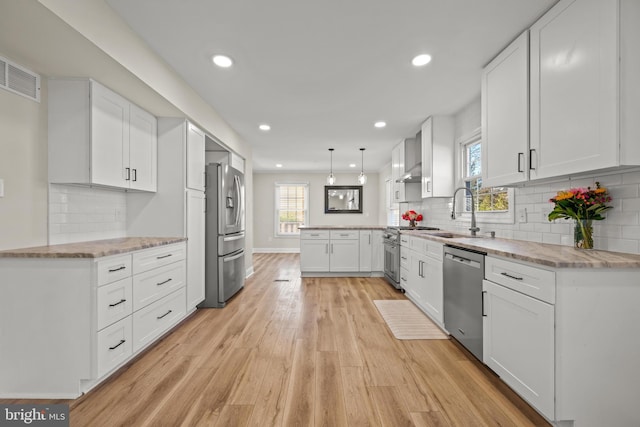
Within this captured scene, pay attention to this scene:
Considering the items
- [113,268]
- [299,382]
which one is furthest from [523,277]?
[113,268]

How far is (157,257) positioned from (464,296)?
8.47ft

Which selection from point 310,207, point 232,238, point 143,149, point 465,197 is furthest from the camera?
point 310,207

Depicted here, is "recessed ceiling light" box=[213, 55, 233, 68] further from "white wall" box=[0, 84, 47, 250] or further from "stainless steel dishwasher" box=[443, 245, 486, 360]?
"stainless steel dishwasher" box=[443, 245, 486, 360]

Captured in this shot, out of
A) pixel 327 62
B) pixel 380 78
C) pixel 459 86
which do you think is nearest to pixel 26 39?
pixel 327 62

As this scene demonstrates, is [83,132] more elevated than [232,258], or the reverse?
[83,132]

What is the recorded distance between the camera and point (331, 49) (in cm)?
226

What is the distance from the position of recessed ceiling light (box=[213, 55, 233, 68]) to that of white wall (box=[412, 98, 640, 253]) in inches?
107

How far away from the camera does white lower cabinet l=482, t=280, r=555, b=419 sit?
1.44 m

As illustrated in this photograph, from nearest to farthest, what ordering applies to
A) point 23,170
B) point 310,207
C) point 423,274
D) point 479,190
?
point 23,170 < point 423,274 < point 479,190 < point 310,207

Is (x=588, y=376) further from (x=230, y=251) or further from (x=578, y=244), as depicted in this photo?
(x=230, y=251)

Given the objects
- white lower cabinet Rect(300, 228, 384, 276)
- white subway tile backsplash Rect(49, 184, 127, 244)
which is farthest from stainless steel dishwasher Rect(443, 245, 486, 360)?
white subway tile backsplash Rect(49, 184, 127, 244)

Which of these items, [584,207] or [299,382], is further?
[299,382]

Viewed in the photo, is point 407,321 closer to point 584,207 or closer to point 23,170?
point 584,207

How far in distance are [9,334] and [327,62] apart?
2.93 m
